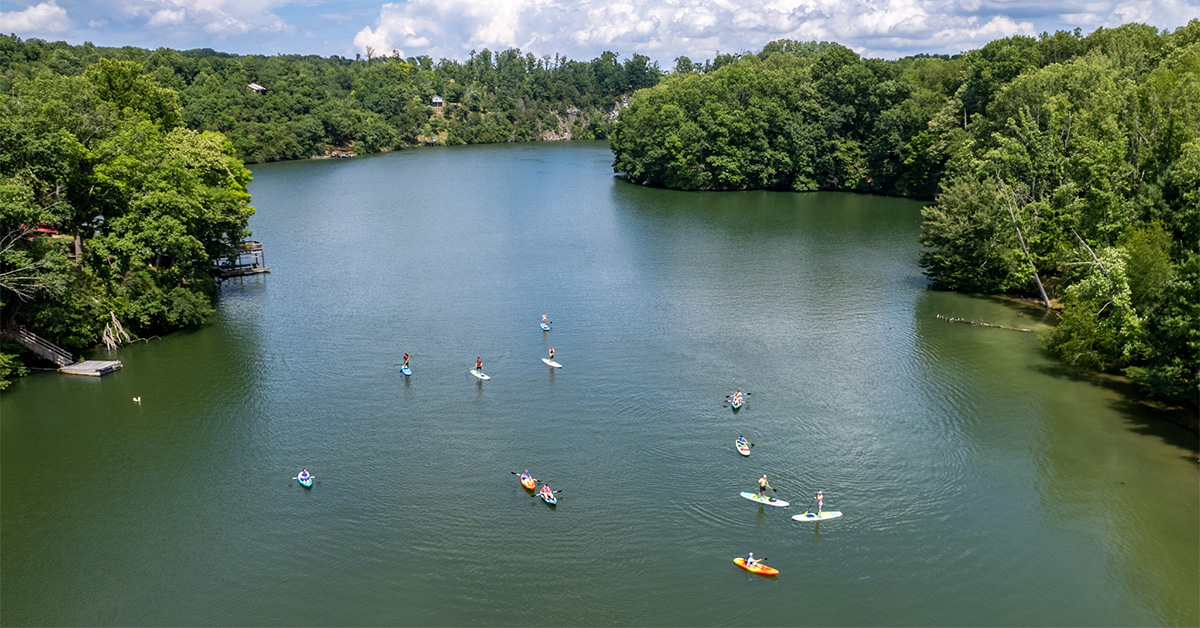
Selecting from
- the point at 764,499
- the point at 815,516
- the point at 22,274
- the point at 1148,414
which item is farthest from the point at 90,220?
the point at 1148,414

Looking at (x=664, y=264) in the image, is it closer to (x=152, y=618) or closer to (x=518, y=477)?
(x=518, y=477)

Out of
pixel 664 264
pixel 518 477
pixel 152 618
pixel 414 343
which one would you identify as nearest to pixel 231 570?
pixel 152 618

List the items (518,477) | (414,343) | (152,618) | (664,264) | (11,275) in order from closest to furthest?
1. (152,618)
2. (518,477)
3. (11,275)
4. (414,343)
5. (664,264)

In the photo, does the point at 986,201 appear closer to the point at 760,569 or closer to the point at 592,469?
the point at 592,469

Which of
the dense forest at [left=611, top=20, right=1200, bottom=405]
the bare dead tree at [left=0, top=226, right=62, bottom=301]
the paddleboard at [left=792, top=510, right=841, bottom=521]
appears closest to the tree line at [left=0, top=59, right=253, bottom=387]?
the bare dead tree at [left=0, top=226, right=62, bottom=301]

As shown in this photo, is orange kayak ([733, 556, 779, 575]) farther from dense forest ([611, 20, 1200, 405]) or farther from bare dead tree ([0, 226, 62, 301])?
bare dead tree ([0, 226, 62, 301])
